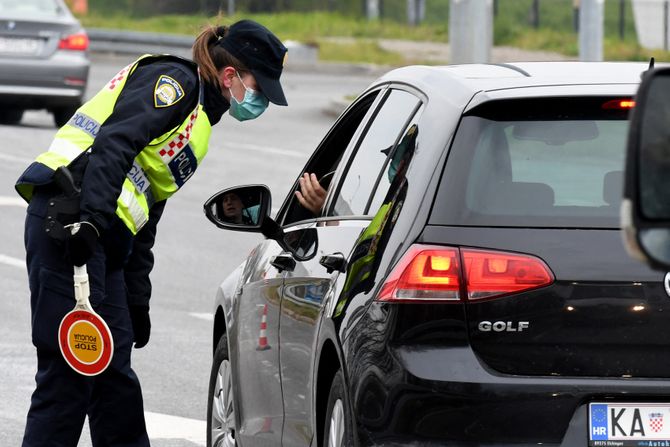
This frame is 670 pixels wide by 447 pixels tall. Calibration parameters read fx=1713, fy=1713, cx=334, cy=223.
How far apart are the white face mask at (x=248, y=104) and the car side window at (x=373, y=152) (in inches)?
31.1

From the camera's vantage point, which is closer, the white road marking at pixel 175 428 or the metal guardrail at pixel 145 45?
the white road marking at pixel 175 428

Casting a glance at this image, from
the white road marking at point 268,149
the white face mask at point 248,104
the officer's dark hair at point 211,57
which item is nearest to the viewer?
the officer's dark hair at point 211,57

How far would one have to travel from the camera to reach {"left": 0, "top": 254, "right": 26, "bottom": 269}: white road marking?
38.7 ft

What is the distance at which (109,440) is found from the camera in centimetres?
602

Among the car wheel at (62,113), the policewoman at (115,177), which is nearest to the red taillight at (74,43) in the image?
the car wheel at (62,113)

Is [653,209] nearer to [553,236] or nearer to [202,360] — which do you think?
[553,236]

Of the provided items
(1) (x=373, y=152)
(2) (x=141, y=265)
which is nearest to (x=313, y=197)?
(1) (x=373, y=152)

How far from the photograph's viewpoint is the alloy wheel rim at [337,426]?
4.33m

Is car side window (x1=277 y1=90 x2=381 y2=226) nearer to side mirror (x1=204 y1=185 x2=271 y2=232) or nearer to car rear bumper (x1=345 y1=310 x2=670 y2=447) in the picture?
side mirror (x1=204 y1=185 x2=271 y2=232)

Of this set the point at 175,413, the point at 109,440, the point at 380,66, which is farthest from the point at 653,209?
the point at 380,66

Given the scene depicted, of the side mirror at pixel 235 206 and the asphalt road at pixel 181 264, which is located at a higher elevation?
the side mirror at pixel 235 206

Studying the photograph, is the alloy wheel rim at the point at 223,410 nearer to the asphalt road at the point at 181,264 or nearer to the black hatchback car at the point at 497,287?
the asphalt road at the point at 181,264

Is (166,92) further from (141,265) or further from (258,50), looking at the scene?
(141,265)

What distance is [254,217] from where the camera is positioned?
5.41 meters
